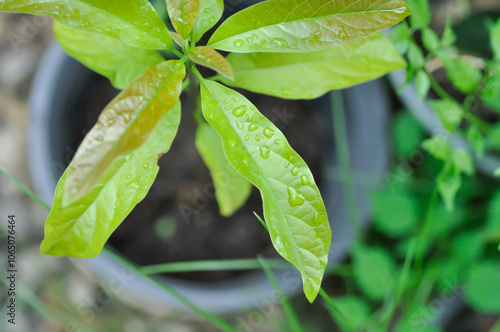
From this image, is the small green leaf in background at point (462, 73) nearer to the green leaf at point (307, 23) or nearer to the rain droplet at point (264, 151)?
the green leaf at point (307, 23)

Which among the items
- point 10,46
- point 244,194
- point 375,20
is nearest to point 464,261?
point 244,194

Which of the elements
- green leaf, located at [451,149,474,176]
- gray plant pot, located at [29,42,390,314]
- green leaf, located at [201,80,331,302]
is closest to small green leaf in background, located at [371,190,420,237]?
gray plant pot, located at [29,42,390,314]

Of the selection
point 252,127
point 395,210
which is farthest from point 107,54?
point 395,210

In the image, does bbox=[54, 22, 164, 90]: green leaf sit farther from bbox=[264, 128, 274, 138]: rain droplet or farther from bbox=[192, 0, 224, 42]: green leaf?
bbox=[264, 128, 274, 138]: rain droplet

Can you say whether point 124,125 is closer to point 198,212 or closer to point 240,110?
point 240,110

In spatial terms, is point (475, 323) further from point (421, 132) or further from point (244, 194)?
point (244, 194)

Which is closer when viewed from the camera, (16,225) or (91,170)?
(91,170)
